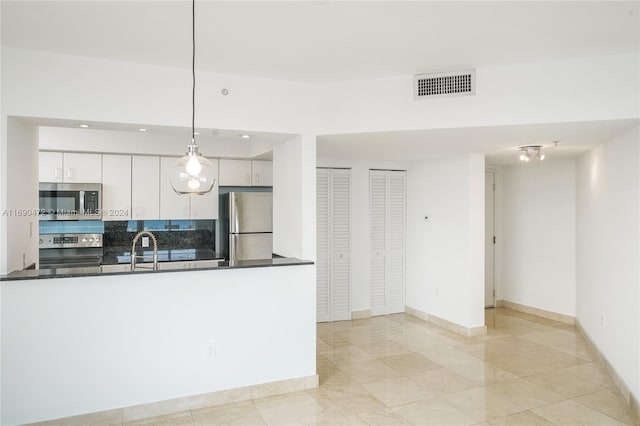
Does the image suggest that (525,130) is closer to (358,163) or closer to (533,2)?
(533,2)

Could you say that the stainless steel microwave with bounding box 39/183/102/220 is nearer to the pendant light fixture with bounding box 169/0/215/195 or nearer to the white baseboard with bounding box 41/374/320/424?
the white baseboard with bounding box 41/374/320/424

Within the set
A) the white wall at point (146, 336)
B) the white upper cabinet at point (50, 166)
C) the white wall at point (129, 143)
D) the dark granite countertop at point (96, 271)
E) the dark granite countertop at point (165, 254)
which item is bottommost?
the white wall at point (146, 336)

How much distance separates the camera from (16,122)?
3.24m

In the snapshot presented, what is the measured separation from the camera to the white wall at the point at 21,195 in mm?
3137

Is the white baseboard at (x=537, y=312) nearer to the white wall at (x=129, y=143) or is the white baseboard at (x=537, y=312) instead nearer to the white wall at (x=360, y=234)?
the white wall at (x=360, y=234)

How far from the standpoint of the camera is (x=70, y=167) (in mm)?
5016

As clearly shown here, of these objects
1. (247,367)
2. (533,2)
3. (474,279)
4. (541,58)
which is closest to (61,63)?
(247,367)

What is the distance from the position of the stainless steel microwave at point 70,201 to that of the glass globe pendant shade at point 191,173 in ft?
10.2

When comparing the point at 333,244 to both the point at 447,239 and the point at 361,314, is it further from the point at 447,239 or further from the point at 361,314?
the point at 447,239

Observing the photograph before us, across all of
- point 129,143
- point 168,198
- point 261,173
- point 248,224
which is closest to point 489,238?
point 261,173

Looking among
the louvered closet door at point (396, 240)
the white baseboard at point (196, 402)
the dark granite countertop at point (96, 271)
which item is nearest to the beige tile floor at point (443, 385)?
the white baseboard at point (196, 402)

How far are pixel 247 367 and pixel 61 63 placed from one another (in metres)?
2.63

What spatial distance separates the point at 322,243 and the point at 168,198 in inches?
78.2

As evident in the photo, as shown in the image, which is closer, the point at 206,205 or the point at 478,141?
the point at 478,141
